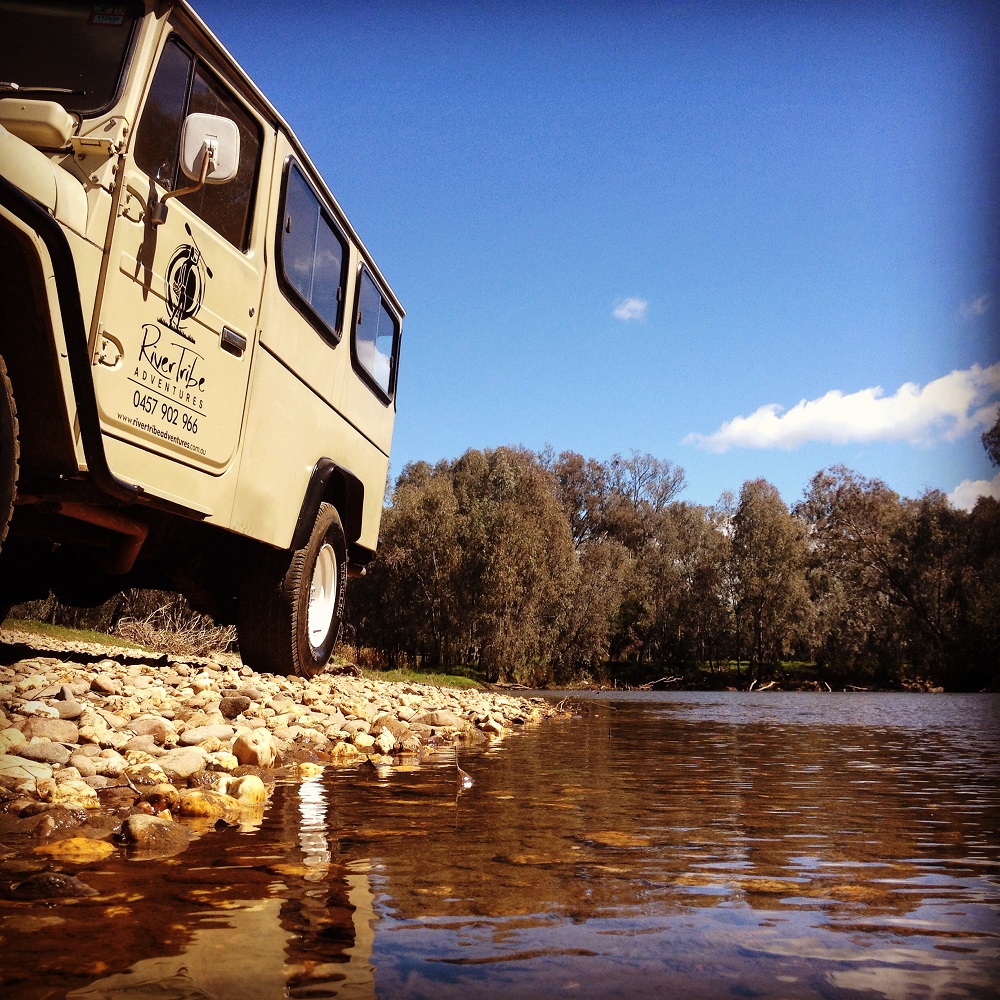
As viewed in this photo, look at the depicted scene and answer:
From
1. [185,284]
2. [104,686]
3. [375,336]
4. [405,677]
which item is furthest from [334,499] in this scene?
[405,677]

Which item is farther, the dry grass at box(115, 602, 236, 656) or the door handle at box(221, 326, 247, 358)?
the dry grass at box(115, 602, 236, 656)

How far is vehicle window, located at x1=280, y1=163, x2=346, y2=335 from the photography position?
5.19 metres

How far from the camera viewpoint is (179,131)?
156 inches

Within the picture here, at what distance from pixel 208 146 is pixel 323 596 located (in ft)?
13.6

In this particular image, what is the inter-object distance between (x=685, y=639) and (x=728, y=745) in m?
42.3

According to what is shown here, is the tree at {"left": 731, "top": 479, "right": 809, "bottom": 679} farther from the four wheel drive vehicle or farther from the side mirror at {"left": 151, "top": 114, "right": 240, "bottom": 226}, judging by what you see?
the side mirror at {"left": 151, "top": 114, "right": 240, "bottom": 226}

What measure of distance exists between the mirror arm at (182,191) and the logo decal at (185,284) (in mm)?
226

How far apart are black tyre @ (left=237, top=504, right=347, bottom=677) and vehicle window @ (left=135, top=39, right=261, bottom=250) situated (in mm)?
2195

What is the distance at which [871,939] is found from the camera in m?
1.52

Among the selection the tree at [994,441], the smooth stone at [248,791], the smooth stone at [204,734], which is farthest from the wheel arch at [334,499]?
the tree at [994,441]

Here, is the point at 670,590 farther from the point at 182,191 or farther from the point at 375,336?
the point at 182,191

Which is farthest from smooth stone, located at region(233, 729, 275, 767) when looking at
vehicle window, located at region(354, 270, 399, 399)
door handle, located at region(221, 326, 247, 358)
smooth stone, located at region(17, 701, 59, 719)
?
vehicle window, located at region(354, 270, 399, 399)

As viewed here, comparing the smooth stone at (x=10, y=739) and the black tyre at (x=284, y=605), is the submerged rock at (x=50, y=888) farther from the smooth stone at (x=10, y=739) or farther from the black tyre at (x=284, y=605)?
the black tyre at (x=284, y=605)

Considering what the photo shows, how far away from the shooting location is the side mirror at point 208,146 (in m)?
3.53
